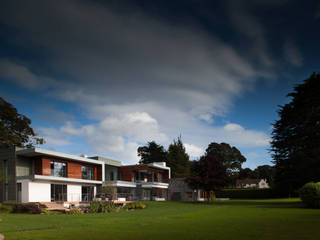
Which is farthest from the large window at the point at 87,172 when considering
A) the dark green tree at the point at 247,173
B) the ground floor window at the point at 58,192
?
the dark green tree at the point at 247,173

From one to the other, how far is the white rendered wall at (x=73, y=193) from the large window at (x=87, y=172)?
1.72 m

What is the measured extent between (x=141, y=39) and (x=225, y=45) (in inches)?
220

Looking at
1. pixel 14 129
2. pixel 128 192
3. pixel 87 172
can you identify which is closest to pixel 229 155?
pixel 128 192

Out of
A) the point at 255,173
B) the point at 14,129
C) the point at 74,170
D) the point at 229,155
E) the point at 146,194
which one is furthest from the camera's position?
the point at 255,173

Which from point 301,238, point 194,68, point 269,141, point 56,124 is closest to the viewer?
point 301,238

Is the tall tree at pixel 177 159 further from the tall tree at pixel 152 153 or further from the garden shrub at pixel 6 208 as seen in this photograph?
the garden shrub at pixel 6 208

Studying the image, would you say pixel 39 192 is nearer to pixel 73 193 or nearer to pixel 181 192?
pixel 73 193

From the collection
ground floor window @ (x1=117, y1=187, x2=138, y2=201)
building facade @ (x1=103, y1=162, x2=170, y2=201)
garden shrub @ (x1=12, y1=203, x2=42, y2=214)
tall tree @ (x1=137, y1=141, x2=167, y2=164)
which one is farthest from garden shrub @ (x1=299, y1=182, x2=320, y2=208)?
tall tree @ (x1=137, y1=141, x2=167, y2=164)

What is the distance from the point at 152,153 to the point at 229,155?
2416 cm

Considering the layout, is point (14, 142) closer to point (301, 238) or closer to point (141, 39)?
point (141, 39)

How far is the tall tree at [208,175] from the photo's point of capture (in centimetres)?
3406

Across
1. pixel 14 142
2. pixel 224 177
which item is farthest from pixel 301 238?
pixel 14 142

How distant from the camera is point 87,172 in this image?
3612 centimetres

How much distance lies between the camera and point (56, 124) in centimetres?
3072
